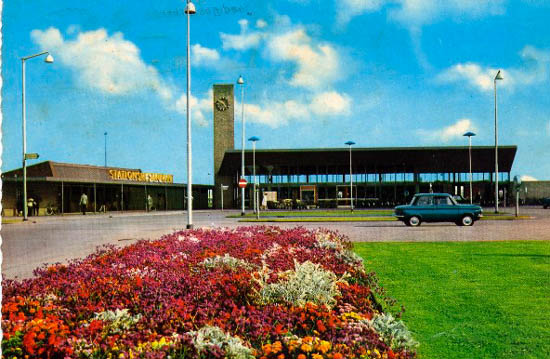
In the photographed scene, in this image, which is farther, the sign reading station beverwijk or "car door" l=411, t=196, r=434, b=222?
the sign reading station beverwijk

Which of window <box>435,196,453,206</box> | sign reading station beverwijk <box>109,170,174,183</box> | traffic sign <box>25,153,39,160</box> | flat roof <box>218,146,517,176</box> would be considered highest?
flat roof <box>218,146,517,176</box>

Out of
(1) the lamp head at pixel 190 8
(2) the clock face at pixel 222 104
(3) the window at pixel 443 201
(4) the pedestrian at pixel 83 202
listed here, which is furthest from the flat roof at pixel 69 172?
(3) the window at pixel 443 201

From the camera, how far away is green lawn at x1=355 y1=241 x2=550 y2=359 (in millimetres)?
5336

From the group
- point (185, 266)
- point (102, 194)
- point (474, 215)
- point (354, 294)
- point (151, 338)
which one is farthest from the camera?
point (102, 194)

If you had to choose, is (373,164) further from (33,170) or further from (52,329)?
(52,329)

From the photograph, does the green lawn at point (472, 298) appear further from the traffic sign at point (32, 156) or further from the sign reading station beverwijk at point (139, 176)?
the sign reading station beverwijk at point (139, 176)

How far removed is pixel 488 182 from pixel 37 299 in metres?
72.2

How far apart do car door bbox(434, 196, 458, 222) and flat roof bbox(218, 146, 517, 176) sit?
133ft

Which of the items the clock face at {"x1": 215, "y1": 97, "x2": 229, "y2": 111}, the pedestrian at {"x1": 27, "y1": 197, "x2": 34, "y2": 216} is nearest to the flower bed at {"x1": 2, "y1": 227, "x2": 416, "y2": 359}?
the pedestrian at {"x1": 27, "y1": 197, "x2": 34, "y2": 216}

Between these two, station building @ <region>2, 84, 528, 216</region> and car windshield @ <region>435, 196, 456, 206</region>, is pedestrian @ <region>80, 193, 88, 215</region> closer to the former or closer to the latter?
station building @ <region>2, 84, 528, 216</region>

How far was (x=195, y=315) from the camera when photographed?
16.5 feet

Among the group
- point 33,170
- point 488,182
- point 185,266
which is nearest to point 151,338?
point 185,266

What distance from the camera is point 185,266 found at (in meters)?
8.32

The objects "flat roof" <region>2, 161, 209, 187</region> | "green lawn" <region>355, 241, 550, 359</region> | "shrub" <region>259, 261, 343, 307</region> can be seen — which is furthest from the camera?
"flat roof" <region>2, 161, 209, 187</region>
